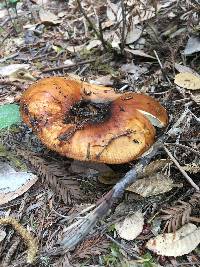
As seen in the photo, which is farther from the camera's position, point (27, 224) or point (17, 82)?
point (17, 82)

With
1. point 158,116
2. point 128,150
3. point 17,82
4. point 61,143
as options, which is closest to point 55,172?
point 61,143

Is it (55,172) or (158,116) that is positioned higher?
(158,116)

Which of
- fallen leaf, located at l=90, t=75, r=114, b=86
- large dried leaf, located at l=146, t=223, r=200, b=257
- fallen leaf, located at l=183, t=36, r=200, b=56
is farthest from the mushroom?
fallen leaf, located at l=183, t=36, r=200, b=56

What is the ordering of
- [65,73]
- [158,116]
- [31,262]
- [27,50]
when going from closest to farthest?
[31,262]
[158,116]
[65,73]
[27,50]

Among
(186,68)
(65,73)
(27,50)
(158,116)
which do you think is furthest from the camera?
(27,50)

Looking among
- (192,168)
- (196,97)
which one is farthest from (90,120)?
(196,97)

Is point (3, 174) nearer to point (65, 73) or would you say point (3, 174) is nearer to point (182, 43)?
point (65, 73)

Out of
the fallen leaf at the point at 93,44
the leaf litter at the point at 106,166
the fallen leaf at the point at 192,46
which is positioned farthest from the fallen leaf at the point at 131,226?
the fallen leaf at the point at 93,44
